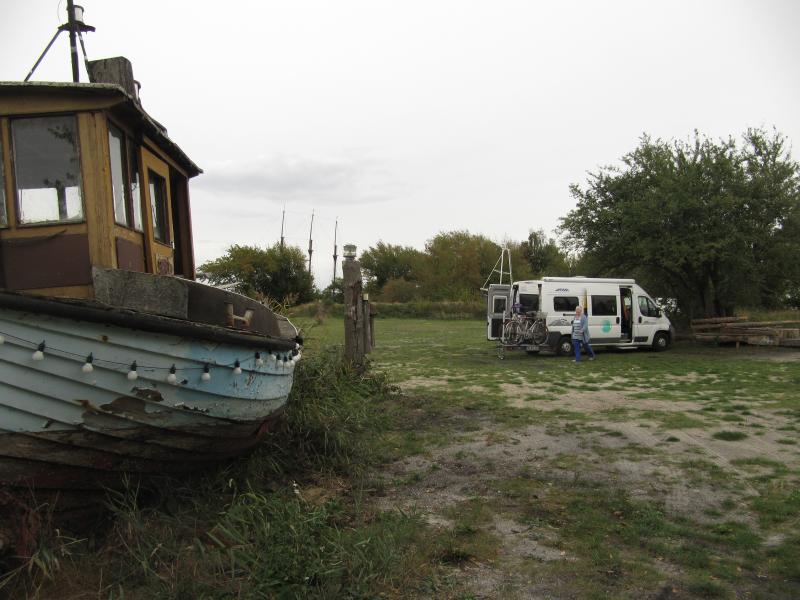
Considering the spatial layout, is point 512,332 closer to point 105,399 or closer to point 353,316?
point 353,316

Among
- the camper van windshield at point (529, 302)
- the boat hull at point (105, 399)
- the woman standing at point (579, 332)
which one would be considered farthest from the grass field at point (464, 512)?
the camper van windshield at point (529, 302)

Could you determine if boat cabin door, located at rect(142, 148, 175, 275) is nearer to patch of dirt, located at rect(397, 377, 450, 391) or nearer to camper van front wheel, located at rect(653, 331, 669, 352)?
patch of dirt, located at rect(397, 377, 450, 391)

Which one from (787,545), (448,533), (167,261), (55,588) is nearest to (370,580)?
(448,533)

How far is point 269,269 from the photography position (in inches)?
1775

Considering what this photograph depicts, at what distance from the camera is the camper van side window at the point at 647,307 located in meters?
19.7

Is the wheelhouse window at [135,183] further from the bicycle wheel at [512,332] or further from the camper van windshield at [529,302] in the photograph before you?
the camper van windshield at [529,302]

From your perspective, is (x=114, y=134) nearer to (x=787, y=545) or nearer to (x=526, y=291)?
(x=787, y=545)

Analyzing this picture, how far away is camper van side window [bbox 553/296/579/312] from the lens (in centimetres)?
1855

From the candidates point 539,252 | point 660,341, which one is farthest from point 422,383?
point 539,252

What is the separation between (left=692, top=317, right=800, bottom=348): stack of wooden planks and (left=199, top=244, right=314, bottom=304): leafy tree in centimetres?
2702

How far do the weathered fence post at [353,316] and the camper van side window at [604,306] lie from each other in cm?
1092

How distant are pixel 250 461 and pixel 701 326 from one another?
18808 millimetres

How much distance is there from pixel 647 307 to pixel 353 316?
1304 centimetres

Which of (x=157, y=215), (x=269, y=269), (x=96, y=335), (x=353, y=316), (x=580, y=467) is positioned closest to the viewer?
(x=96, y=335)
